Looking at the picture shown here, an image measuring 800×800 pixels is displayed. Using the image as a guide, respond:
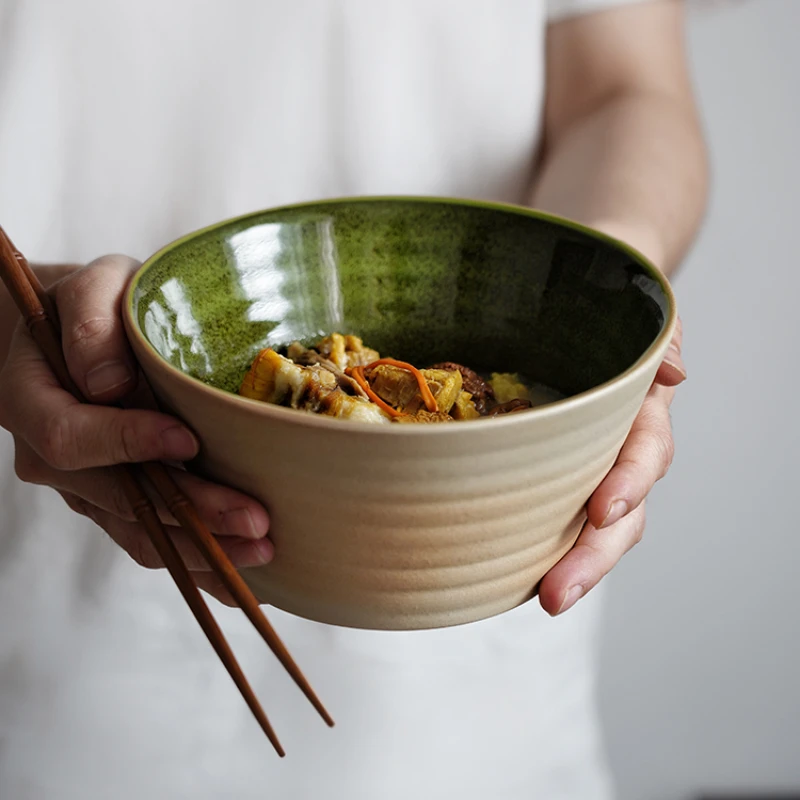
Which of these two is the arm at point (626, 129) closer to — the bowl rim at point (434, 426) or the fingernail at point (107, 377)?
the bowl rim at point (434, 426)

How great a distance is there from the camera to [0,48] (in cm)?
99

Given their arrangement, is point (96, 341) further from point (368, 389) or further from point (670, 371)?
point (670, 371)

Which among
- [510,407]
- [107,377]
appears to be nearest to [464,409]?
[510,407]

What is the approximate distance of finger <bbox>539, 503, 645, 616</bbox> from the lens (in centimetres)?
61

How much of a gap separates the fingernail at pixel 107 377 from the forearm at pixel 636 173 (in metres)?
0.52

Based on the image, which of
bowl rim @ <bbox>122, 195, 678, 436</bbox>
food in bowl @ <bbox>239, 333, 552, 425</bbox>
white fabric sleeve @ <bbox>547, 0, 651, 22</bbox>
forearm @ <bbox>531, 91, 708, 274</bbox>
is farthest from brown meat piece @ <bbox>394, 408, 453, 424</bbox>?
white fabric sleeve @ <bbox>547, 0, 651, 22</bbox>

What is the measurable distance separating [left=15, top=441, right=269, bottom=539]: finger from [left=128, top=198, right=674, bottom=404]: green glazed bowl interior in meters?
0.10

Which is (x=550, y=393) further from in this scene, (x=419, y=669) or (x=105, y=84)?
(x=105, y=84)

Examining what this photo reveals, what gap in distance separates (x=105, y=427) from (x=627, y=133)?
74cm

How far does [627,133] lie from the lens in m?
1.07

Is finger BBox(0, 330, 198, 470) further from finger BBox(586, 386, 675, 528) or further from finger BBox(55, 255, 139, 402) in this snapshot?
finger BBox(586, 386, 675, 528)

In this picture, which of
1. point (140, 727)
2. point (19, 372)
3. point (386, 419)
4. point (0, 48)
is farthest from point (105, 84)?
point (140, 727)

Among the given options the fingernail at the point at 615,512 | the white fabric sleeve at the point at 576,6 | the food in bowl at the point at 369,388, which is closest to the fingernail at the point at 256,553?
the food in bowl at the point at 369,388

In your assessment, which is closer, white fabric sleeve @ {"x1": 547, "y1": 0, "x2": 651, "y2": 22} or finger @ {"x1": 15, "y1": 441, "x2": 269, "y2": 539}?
finger @ {"x1": 15, "y1": 441, "x2": 269, "y2": 539}
